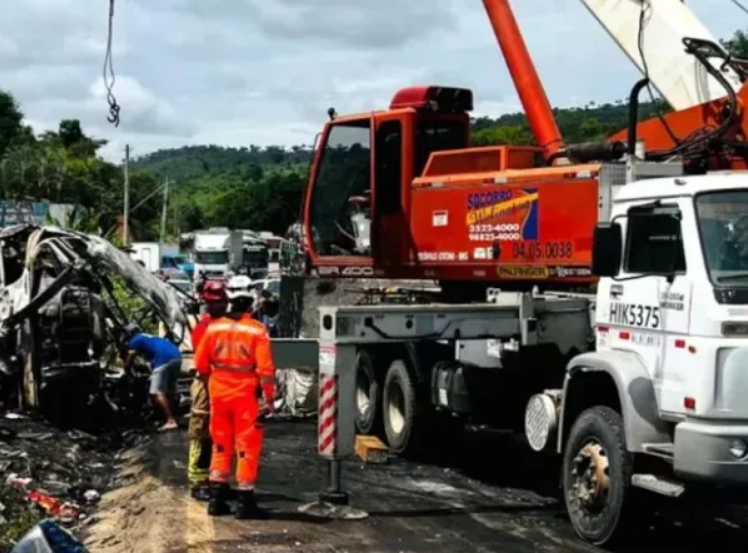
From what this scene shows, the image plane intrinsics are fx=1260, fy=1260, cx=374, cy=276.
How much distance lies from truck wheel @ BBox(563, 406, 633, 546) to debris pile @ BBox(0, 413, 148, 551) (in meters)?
3.95

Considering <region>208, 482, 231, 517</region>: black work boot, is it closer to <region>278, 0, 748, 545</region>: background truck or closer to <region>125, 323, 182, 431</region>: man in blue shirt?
<region>278, 0, 748, 545</region>: background truck

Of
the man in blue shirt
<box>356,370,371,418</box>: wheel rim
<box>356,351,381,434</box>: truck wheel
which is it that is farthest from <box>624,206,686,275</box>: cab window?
the man in blue shirt

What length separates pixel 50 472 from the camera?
11.8 m

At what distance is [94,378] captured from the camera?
14891 mm

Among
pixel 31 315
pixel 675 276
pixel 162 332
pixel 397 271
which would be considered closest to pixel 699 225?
pixel 675 276

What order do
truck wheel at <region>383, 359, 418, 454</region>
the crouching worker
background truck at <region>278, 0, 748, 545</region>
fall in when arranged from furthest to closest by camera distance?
truck wheel at <region>383, 359, 418, 454</region> → the crouching worker → background truck at <region>278, 0, 748, 545</region>

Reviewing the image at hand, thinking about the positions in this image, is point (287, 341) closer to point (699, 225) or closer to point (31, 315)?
point (31, 315)

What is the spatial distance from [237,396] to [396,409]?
4382 mm

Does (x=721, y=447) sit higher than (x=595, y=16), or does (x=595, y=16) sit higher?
(x=595, y=16)

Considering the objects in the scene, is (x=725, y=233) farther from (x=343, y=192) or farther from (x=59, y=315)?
(x=59, y=315)

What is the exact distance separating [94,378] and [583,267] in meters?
6.89

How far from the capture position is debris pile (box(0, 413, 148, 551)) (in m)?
9.98

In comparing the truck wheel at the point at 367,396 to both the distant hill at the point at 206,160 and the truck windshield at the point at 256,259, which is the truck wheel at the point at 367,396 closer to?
the truck windshield at the point at 256,259

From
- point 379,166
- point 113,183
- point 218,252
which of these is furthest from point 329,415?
point 113,183
